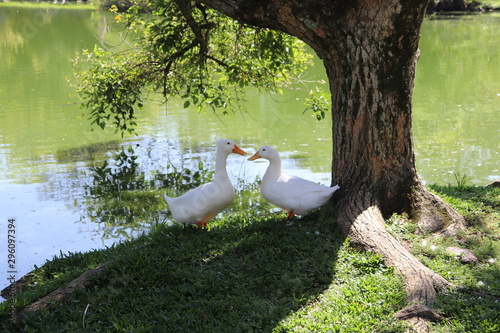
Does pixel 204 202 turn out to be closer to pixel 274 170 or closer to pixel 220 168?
pixel 220 168

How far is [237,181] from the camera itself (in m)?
9.26

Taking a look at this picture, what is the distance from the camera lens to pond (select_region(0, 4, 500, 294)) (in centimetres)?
809

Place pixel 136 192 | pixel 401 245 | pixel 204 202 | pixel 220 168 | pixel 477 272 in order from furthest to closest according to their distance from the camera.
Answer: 1. pixel 136 192
2. pixel 220 168
3. pixel 204 202
4. pixel 401 245
5. pixel 477 272

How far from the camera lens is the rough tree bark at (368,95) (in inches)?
214

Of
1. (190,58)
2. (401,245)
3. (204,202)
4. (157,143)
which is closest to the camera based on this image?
(401,245)

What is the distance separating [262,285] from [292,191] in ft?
4.23

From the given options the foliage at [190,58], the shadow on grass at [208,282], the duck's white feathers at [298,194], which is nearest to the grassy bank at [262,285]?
the shadow on grass at [208,282]

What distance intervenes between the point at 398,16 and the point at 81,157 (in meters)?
7.63

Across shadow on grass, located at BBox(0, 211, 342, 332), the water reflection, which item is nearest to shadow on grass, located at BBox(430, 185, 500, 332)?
shadow on grass, located at BBox(0, 211, 342, 332)

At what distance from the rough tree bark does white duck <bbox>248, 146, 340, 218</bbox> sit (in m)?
0.30

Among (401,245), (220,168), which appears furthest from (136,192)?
(401,245)

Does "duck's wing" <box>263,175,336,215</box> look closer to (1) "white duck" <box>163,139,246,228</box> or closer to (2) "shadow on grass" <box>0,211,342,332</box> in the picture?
(2) "shadow on grass" <box>0,211,342,332</box>

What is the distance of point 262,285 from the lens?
182 inches

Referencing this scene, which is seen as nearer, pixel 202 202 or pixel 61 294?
pixel 61 294
